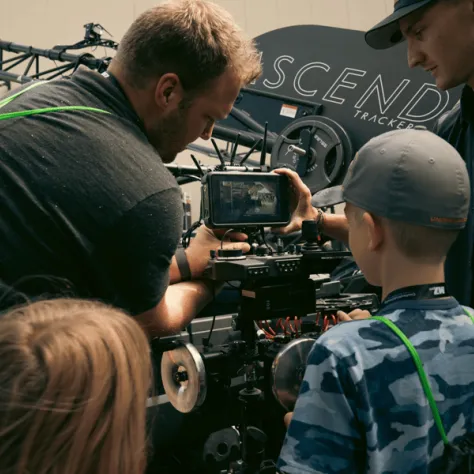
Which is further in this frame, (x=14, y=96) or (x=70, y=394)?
(x=14, y=96)

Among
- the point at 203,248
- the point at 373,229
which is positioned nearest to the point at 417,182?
the point at 373,229

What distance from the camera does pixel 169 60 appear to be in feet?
3.97

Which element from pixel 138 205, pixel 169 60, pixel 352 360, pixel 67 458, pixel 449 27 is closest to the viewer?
pixel 67 458

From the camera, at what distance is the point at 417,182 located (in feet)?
3.16

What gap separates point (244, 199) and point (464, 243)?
0.63 m

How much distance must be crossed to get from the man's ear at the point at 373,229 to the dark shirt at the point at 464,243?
1.79 feet

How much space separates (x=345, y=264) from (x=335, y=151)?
2.18 feet

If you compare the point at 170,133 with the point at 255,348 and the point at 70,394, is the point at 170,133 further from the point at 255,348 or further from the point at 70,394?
the point at 70,394

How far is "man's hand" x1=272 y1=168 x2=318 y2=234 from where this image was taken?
1.49 m

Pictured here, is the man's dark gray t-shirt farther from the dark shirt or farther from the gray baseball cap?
the dark shirt

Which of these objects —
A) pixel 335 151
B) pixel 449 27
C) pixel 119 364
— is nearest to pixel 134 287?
pixel 119 364

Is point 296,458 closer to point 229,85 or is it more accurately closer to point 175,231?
point 175,231

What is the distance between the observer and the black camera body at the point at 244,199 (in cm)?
135

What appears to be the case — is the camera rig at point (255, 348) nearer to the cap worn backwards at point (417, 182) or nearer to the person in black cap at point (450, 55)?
the person in black cap at point (450, 55)
